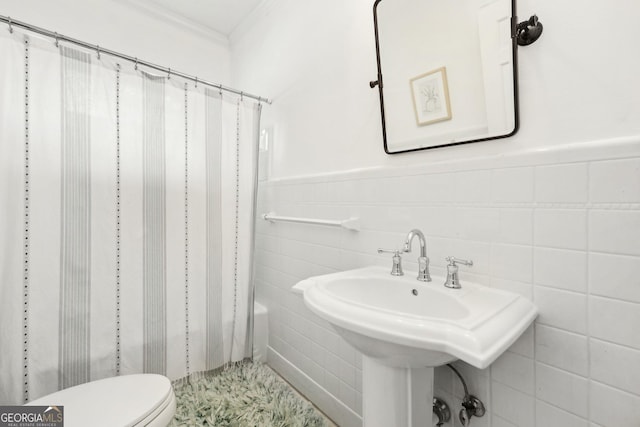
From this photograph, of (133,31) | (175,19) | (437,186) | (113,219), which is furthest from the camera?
(175,19)

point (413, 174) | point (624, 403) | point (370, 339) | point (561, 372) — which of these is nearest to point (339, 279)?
point (370, 339)

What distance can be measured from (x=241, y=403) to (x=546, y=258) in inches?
57.0

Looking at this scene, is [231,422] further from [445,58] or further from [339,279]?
[445,58]

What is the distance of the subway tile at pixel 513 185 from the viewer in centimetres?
76

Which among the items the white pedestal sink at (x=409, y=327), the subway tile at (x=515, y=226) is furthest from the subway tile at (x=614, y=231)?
the white pedestal sink at (x=409, y=327)

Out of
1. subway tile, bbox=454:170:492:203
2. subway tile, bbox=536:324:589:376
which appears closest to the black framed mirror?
subway tile, bbox=454:170:492:203

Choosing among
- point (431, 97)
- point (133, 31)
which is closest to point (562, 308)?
point (431, 97)

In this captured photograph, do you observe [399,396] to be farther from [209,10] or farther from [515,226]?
[209,10]

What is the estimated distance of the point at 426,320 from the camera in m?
0.59

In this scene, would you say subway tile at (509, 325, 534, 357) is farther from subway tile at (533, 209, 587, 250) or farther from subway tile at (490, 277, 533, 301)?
subway tile at (533, 209, 587, 250)

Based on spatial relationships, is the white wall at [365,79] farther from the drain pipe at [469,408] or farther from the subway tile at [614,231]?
the drain pipe at [469,408]

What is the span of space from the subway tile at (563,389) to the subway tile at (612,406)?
0.01 meters

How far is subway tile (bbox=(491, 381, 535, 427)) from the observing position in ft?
2.50

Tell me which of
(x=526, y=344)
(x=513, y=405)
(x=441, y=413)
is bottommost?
(x=441, y=413)
